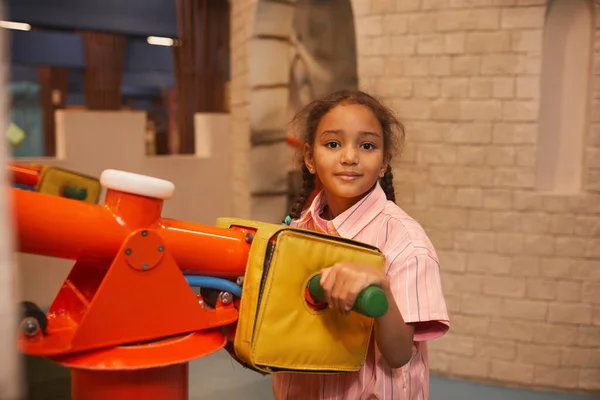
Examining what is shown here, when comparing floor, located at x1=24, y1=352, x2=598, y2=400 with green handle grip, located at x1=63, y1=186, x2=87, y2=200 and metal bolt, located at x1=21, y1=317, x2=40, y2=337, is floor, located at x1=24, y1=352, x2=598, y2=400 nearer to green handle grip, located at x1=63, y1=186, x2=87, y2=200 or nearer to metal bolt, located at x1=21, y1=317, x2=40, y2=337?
green handle grip, located at x1=63, y1=186, x2=87, y2=200

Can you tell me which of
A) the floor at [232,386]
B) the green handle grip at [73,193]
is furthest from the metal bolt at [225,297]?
the floor at [232,386]

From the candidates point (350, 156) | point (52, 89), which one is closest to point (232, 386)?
point (350, 156)

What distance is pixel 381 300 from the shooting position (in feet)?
3.07

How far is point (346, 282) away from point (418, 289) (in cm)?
24

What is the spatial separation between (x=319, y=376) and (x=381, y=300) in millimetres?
420

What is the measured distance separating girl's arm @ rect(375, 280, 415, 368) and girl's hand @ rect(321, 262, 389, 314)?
103 mm

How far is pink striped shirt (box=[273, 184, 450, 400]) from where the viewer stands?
3.77ft

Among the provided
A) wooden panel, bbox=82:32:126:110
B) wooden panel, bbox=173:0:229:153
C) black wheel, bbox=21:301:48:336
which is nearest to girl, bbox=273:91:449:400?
black wheel, bbox=21:301:48:336

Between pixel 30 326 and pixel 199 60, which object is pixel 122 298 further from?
pixel 199 60

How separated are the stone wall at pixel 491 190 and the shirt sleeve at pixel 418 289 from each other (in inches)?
64.1

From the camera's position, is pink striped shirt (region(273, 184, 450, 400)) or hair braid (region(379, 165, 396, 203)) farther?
hair braid (region(379, 165, 396, 203))

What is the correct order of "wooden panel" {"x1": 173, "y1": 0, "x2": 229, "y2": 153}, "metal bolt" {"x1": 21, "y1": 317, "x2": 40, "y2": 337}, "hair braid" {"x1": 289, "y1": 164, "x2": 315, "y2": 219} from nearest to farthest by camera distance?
1. "metal bolt" {"x1": 21, "y1": 317, "x2": 40, "y2": 337}
2. "hair braid" {"x1": 289, "y1": 164, "x2": 315, "y2": 219}
3. "wooden panel" {"x1": 173, "y1": 0, "x2": 229, "y2": 153}

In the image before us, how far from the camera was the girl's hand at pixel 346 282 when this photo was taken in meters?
0.96

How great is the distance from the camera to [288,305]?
1024mm
